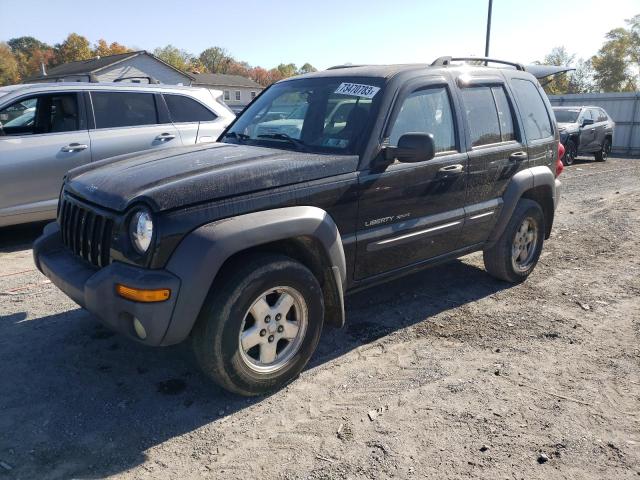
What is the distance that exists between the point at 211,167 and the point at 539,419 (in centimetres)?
239

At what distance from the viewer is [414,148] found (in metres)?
3.40

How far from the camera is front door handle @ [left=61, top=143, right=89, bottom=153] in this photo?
6145 mm

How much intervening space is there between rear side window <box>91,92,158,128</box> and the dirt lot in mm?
2532

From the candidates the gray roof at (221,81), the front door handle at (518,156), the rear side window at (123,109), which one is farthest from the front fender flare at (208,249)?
the gray roof at (221,81)

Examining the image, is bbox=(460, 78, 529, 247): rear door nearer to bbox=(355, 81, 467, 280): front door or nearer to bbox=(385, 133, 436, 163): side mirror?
bbox=(355, 81, 467, 280): front door

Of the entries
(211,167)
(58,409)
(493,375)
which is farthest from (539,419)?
(58,409)

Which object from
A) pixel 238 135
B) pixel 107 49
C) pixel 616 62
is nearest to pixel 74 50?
pixel 107 49

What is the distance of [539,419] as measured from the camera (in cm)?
301

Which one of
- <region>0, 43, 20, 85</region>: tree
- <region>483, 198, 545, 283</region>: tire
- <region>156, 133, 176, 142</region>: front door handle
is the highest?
<region>0, 43, 20, 85</region>: tree

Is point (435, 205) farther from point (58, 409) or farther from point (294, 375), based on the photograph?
point (58, 409)

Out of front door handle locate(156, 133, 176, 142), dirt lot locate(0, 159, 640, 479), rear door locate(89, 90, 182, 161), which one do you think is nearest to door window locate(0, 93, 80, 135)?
rear door locate(89, 90, 182, 161)

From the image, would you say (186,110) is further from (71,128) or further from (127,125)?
(71,128)

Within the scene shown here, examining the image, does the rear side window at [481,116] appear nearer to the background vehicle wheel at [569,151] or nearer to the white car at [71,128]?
the white car at [71,128]

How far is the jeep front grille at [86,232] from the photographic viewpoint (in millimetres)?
2979
